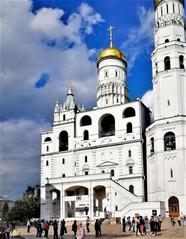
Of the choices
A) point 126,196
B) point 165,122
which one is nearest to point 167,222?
point 126,196

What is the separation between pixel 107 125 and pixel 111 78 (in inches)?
285

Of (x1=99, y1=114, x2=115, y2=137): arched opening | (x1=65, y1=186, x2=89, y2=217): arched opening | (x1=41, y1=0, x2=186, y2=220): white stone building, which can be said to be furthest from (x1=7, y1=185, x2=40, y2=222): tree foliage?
(x1=99, y1=114, x2=115, y2=137): arched opening

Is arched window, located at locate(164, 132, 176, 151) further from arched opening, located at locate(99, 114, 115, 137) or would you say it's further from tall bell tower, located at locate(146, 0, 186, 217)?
arched opening, located at locate(99, 114, 115, 137)

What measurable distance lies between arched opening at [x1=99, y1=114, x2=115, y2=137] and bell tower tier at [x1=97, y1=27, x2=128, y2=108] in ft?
8.52

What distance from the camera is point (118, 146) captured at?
52344mm

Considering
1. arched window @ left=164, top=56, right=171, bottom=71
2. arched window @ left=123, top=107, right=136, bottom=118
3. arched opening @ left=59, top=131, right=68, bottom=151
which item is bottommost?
arched opening @ left=59, top=131, right=68, bottom=151

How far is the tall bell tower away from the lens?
4522 centimetres

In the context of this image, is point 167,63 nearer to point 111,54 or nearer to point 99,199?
point 111,54

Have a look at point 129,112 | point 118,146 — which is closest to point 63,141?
point 118,146

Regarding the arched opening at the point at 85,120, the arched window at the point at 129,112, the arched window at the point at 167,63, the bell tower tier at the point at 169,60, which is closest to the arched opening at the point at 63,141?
the arched opening at the point at 85,120

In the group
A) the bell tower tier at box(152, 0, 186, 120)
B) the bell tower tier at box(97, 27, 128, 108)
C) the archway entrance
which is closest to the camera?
the archway entrance

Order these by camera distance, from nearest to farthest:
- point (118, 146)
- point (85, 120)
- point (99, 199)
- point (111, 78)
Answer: point (99, 199) → point (118, 146) → point (85, 120) → point (111, 78)

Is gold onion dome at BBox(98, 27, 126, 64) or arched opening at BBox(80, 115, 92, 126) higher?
gold onion dome at BBox(98, 27, 126, 64)

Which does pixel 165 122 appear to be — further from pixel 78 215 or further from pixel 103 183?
pixel 78 215
